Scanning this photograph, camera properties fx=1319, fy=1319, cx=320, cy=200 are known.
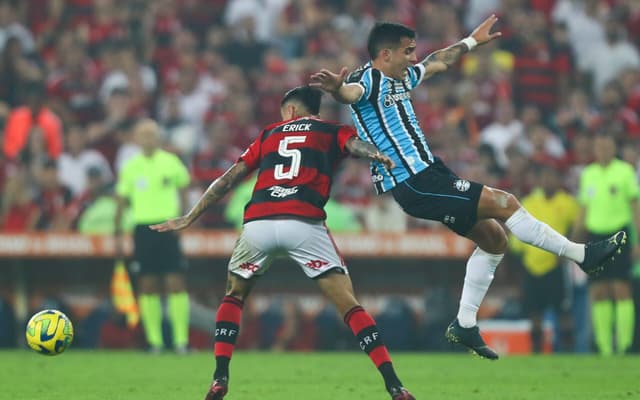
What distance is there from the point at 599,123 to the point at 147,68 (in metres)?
7.23

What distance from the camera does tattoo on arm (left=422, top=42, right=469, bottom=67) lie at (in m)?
10.2

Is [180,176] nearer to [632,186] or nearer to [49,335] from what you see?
[632,186]

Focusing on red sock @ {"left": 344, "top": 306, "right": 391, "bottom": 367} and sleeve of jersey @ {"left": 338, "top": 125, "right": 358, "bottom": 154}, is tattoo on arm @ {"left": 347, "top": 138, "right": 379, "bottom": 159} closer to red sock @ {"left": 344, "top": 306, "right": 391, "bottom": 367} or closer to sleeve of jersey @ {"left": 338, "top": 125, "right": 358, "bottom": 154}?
sleeve of jersey @ {"left": 338, "top": 125, "right": 358, "bottom": 154}

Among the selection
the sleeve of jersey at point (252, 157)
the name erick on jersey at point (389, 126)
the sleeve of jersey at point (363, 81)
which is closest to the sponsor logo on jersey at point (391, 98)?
the name erick on jersey at point (389, 126)

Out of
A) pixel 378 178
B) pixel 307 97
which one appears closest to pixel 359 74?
pixel 307 97

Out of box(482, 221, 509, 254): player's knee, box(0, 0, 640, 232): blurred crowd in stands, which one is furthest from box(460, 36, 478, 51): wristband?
box(0, 0, 640, 232): blurred crowd in stands

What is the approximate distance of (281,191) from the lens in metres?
9.00

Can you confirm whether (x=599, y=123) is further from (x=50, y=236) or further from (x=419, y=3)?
(x=50, y=236)

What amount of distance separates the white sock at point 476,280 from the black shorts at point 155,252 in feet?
21.0

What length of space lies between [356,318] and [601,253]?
5.83 ft

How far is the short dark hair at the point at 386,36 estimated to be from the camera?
9492mm

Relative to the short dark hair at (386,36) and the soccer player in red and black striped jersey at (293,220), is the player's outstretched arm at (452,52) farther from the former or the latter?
the soccer player in red and black striped jersey at (293,220)

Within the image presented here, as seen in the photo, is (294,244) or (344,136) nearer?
(294,244)

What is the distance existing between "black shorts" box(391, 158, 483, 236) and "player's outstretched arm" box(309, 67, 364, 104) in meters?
0.76
